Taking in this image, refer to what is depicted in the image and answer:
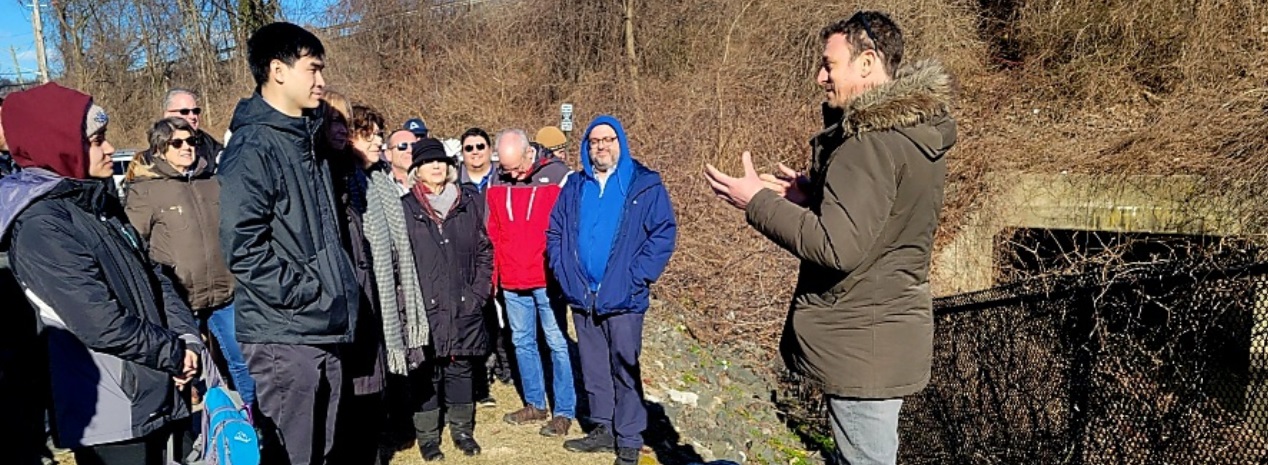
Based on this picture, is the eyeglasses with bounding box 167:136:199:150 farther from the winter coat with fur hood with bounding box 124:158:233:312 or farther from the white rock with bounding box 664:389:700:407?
the white rock with bounding box 664:389:700:407

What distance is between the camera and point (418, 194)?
518 centimetres

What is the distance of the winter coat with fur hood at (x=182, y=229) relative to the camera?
16.1 ft

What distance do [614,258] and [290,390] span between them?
2.12m

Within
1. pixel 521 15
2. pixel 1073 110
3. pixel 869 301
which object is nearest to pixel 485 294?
pixel 869 301

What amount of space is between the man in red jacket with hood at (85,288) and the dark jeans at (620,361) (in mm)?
2412

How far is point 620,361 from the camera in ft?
16.8

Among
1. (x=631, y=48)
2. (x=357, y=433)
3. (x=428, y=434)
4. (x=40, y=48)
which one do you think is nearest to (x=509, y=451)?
(x=428, y=434)

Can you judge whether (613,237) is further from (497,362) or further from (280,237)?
(497,362)

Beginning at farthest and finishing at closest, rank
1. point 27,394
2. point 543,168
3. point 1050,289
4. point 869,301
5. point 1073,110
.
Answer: point 1073,110 → point 543,168 → point 1050,289 → point 27,394 → point 869,301

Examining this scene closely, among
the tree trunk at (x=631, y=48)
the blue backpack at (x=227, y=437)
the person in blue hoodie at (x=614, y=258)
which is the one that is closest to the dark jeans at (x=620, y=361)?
the person in blue hoodie at (x=614, y=258)

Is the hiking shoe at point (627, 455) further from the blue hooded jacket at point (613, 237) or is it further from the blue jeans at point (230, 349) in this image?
the blue jeans at point (230, 349)

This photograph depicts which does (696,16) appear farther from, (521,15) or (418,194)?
(418,194)

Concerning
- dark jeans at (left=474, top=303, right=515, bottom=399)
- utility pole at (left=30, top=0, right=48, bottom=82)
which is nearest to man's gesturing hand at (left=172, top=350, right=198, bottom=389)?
dark jeans at (left=474, top=303, right=515, bottom=399)

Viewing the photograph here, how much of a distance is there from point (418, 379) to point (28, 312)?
2.40 metres
